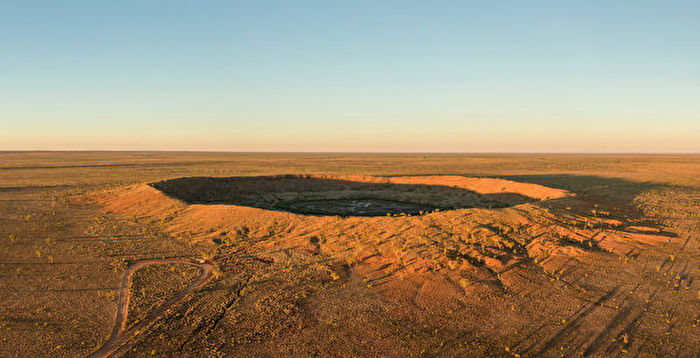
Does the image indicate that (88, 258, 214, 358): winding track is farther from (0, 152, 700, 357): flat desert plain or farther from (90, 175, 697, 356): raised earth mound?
(90, 175, 697, 356): raised earth mound

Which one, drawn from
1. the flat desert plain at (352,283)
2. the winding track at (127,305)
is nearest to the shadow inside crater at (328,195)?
the flat desert plain at (352,283)

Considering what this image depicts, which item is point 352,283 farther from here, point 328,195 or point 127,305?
point 328,195

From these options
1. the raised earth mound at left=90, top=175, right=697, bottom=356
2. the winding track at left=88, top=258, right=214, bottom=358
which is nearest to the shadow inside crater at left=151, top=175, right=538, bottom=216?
the raised earth mound at left=90, top=175, right=697, bottom=356

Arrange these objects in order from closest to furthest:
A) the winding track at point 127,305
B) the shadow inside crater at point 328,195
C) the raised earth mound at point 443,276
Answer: the winding track at point 127,305
the raised earth mound at point 443,276
the shadow inside crater at point 328,195

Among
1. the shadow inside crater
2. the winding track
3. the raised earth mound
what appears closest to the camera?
the winding track

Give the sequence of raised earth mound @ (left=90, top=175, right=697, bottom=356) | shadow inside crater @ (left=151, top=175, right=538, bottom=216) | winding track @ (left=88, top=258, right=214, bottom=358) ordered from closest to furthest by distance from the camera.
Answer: winding track @ (left=88, top=258, right=214, bottom=358) → raised earth mound @ (left=90, top=175, right=697, bottom=356) → shadow inside crater @ (left=151, top=175, right=538, bottom=216)

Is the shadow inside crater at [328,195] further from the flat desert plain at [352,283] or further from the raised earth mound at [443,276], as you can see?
the flat desert plain at [352,283]
